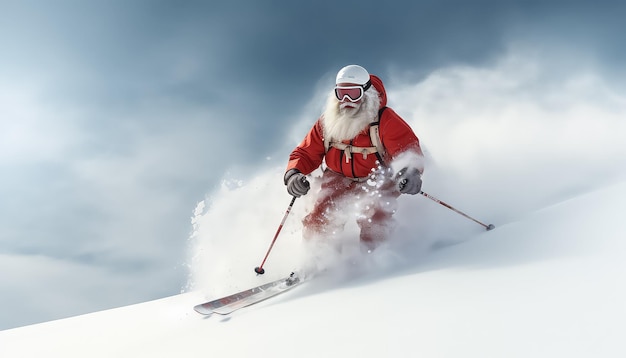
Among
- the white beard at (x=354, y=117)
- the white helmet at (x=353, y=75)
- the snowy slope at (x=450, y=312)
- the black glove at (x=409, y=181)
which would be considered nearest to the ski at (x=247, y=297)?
the snowy slope at (x=450, y=312)

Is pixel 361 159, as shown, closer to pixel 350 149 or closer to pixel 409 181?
pixel 350 149

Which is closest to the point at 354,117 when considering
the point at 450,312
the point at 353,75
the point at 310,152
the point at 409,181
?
the point at 353,75

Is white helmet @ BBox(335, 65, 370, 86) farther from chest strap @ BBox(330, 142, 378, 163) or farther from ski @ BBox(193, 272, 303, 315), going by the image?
ski @ BBox(193, 272, 303, 315)

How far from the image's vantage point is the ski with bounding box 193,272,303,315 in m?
3.71

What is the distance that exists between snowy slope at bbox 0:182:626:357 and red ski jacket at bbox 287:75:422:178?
0.99 metres

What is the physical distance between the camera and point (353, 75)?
439 cm

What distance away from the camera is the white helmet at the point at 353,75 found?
4.38 meters

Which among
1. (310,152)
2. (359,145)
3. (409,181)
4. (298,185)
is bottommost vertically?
(409,181)

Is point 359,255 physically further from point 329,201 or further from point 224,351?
point 224,351

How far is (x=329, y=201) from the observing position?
4582mm

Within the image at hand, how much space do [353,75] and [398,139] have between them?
802 mm

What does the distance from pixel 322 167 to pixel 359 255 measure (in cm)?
117

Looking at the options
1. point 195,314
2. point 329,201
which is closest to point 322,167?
point 329,201

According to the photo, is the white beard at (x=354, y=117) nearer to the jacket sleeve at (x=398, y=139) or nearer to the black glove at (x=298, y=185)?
the jacket sleeve at (x=398, y=139)
